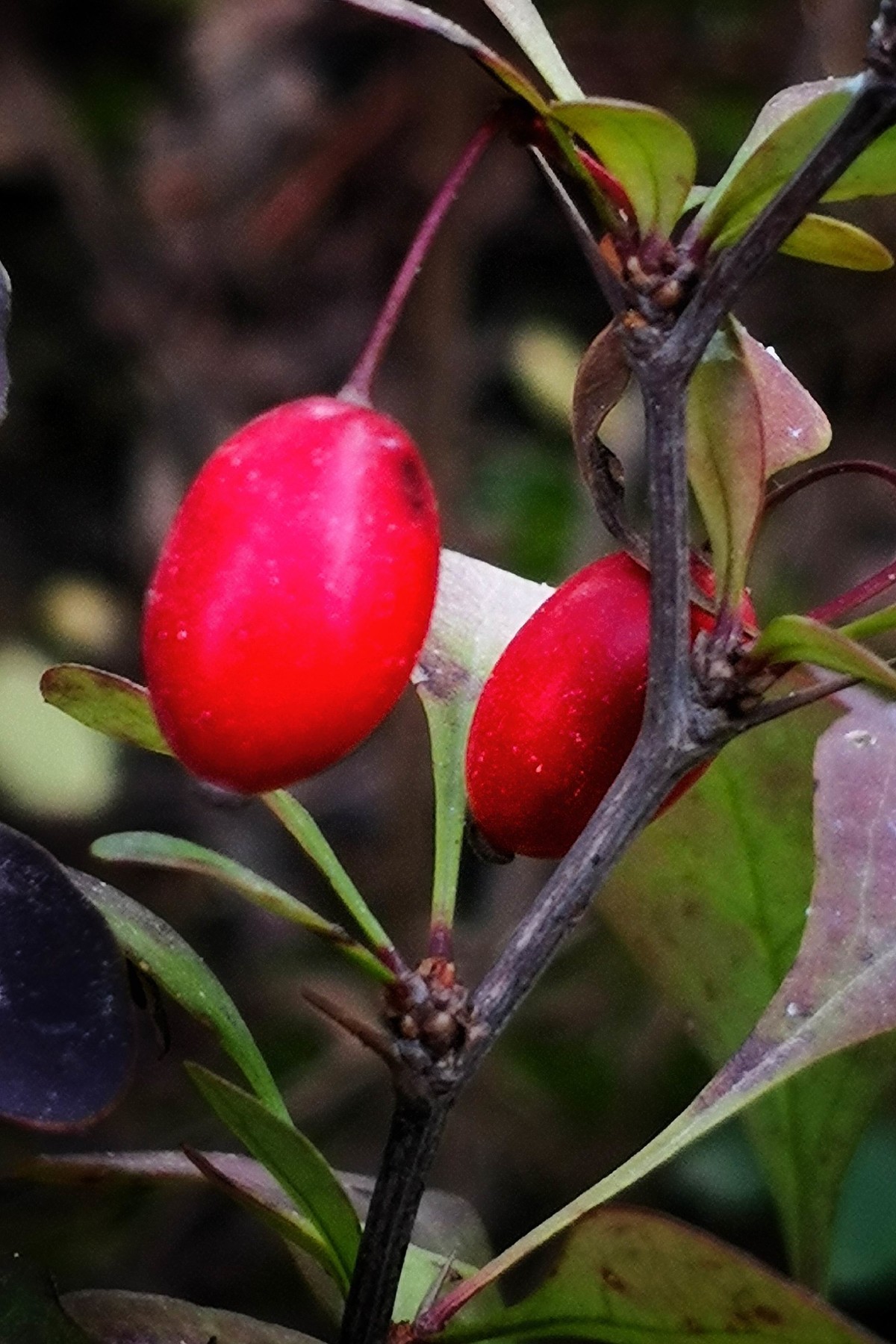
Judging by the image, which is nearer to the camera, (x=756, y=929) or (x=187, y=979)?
(x=187, y=979)

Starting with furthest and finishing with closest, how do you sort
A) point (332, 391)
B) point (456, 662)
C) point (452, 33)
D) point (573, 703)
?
point (332, 391) < point (456, 662) < point (573, 703) < point (452, 33)

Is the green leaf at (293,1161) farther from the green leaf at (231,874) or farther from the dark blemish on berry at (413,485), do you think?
the dark blemish on berry at (413,485)

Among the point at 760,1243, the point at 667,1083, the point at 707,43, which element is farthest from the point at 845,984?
the point at 707,43

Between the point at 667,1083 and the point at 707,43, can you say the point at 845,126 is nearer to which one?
the point at 667,1083

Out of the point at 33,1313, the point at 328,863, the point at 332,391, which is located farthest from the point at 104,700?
the point at 332,391

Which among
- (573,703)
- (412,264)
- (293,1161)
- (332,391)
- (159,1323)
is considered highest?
(412,264)

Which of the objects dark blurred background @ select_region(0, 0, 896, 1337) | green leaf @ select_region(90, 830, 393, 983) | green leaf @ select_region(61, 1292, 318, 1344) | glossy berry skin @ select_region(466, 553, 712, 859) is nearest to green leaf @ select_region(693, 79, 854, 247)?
glossy berry skin @ select_region(466, 553, 712, 859)

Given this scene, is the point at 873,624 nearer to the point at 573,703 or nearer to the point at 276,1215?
the point at 573,703
